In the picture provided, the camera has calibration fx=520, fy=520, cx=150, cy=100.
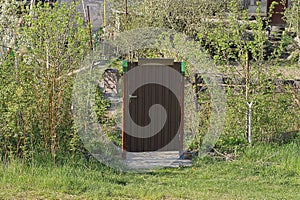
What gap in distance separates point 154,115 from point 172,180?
1793 mm

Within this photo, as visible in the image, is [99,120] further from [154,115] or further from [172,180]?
[172,180]

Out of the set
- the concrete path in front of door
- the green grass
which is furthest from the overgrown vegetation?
the concrete path in front of door

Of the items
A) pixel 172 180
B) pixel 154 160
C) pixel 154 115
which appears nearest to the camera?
pixel 172 180

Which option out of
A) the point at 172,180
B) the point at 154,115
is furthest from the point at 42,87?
the point at 172,180

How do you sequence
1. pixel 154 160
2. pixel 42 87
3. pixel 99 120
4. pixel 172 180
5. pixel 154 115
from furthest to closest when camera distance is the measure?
pixel 154 115, pixel 99 120, pixel 154 160, pixel 42 87, pixel 172 180

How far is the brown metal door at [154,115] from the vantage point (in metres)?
8.35

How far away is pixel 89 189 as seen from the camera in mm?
6387

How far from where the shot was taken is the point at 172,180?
7.00m

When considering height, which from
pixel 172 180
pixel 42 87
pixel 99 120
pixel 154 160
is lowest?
pixel 172 180

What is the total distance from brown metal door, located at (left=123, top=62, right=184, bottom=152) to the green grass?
2.92 ft

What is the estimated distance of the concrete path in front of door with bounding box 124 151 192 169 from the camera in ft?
25.7

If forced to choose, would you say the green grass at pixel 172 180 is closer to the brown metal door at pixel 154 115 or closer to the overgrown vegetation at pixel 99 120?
the overgrown vegetation at pixel 99 120

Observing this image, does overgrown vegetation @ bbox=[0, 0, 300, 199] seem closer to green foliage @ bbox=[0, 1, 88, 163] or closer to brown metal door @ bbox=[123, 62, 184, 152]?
green foliage @ bbox=[0, 1, 88, 163]

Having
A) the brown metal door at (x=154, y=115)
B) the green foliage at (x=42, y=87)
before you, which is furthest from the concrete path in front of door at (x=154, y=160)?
the green foliage at (x=42, y=87)
